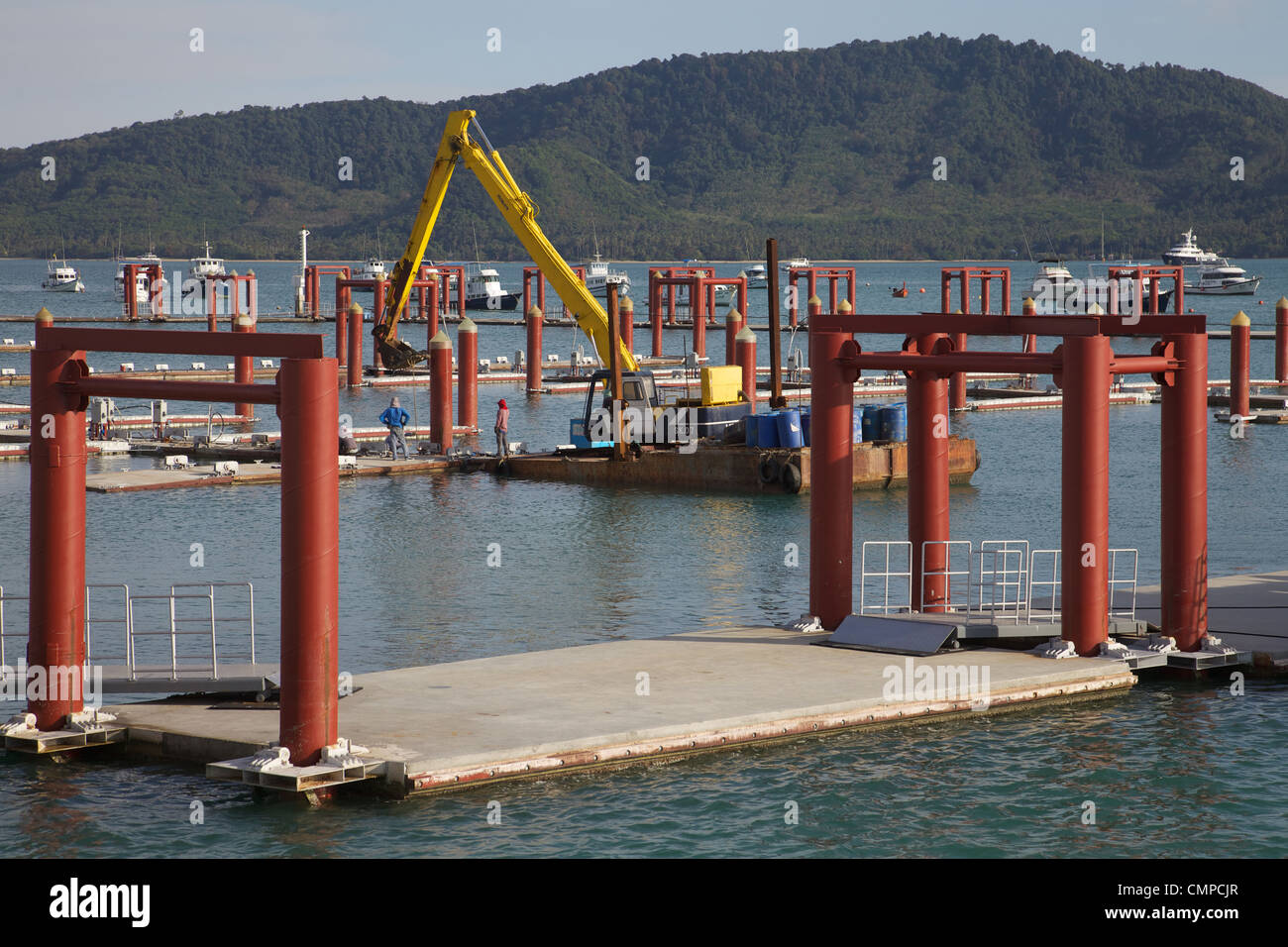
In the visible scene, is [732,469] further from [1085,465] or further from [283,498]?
[283,498]

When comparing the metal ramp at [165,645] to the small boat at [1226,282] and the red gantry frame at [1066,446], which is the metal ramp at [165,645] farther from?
the small boat at [1226,282]

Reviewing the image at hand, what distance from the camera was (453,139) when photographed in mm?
63625

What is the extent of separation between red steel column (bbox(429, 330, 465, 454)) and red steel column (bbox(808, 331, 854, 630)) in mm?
26945

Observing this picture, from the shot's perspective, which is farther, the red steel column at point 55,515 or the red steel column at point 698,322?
the red steel column at point 698,322

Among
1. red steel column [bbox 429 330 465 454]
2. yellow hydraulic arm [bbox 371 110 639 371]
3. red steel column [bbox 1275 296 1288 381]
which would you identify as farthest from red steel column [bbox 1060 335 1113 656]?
red steel column [bbox 1275 296 1288 381]

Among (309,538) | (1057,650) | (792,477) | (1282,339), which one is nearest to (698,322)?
(1282,339)

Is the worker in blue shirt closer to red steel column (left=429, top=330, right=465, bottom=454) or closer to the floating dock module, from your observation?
red steel column (left=429, top=330, right=465, bottom=454)

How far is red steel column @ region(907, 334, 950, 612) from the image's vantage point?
2139 centimetres

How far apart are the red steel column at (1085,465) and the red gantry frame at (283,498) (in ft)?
26.9

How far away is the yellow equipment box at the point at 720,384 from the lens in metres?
42.9

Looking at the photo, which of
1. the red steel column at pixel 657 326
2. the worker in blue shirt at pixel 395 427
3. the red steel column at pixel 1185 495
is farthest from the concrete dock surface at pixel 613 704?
the red steel column at pixel 657 326

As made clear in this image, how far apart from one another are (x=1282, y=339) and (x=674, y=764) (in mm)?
56236

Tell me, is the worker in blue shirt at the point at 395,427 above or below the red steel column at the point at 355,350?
below
